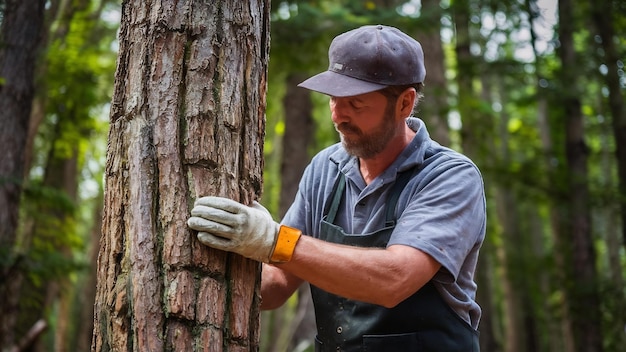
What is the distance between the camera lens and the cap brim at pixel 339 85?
2.76m

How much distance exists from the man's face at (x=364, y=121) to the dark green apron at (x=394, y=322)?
181 mm

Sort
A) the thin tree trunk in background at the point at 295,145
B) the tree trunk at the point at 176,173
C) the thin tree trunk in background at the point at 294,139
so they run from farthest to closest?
the thin tree trunk in background at the point at 294,139
the thin tree trunk in background at the point at 295,145
the tree trunk at the point at 176,173

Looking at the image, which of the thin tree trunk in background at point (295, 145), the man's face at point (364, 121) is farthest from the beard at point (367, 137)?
the thin tree trunk in background at point (295, 145)

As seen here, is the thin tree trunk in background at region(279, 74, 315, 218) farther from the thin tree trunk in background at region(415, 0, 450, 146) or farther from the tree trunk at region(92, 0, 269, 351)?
the tree trunk at region(92, 0, 269, 351)

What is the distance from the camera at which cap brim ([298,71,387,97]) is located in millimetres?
2760

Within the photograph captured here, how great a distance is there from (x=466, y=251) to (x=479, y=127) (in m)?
8.08

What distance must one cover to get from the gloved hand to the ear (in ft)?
2.73

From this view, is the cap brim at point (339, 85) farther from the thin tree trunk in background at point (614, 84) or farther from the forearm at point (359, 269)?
the thin tree trunk in background at point (614, 84)

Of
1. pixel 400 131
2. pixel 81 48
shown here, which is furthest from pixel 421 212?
pixel 81 48

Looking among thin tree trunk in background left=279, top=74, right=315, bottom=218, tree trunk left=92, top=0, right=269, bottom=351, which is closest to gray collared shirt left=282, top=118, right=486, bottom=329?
tree trunk left=92, top=0, right=269, bottom=351

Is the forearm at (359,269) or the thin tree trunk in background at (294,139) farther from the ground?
the thin tree trunk in background at (294,139)

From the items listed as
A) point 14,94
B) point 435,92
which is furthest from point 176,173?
point 435,92

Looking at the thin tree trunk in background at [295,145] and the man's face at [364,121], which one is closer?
the man's face at [364,121]

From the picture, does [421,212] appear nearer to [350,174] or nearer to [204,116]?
[350,174]
